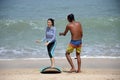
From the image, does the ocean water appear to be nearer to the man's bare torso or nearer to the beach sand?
the beach sand

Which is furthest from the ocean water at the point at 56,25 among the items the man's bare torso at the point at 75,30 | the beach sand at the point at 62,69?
the man's bare torso at the point at 75,30

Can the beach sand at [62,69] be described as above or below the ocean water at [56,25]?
below

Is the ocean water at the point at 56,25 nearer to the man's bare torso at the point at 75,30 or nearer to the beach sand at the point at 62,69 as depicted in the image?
the beach sand at the point at 62,69

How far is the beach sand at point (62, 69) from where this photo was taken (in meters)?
7.52

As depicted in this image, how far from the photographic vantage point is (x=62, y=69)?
873 cm

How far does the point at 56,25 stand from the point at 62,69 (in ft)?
22.0

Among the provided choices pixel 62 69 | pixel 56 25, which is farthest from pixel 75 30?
pixel 56 25

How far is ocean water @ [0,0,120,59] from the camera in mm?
11039

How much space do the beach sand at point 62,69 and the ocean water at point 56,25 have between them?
660mm

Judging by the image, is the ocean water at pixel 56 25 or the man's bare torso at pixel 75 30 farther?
the ocean water at pixel 56 25

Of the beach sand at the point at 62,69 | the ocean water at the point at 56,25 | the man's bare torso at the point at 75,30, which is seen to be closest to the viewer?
the beach sand at the point at 62,69

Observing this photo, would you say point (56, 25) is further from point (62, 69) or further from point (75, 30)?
point (75, 30)

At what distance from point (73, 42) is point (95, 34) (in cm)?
571

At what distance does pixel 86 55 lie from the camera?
1054cm
